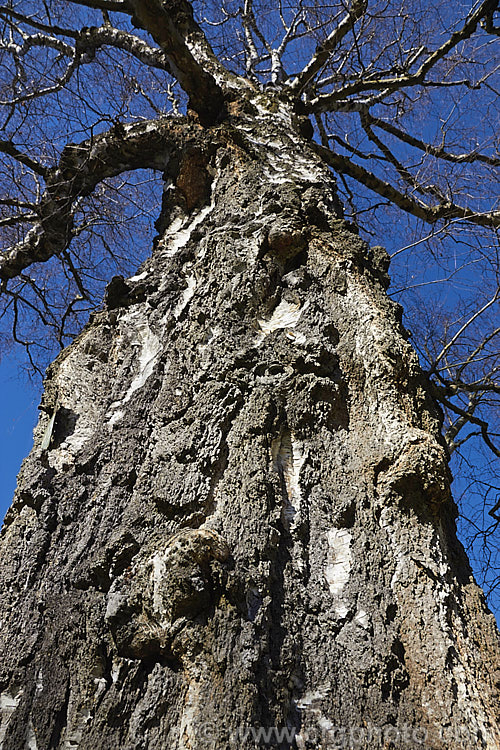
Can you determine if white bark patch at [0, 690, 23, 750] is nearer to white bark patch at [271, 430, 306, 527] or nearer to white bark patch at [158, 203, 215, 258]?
white bark patch at [271, 430, 306, 527]

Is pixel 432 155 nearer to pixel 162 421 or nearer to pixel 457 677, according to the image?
pixel 162 421

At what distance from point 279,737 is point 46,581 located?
26.0 inches

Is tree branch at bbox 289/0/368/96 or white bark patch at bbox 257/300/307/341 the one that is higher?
tree branch at bbox 289/0/368/96

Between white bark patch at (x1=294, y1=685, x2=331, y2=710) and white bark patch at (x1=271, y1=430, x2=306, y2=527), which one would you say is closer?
white bark patch at (x1=294, y1=685, x2=331, y2=710)

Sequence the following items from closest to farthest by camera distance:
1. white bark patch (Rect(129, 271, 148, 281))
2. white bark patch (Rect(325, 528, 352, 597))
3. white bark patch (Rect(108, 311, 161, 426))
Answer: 1. white bark patch (Rect(325, 528, 352, 597))
2. white bark patch (Rect(108, 311, 161, 426))
3. white bark patch (Rect(129, 271, 148, 281))

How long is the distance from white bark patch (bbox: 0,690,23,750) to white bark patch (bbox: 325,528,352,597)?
71cm

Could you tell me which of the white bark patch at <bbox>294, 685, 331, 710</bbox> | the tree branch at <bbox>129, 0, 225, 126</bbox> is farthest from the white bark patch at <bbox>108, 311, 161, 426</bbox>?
the tree branch at <bbox>129, 0, 225, 126</bbox>

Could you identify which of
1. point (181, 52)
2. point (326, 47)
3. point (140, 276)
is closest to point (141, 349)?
point (140, 276)

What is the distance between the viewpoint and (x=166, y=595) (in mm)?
1210

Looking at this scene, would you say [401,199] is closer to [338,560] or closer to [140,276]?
[140,276]

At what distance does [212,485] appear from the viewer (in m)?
1.44

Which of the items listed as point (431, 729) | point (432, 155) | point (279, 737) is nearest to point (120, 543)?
point (279, 737)

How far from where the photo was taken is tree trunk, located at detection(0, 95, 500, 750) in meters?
1.09

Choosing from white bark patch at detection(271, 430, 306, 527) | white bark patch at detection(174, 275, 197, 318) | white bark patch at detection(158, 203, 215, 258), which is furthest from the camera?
white bark patch at detection(158, 203, 215, 258)
